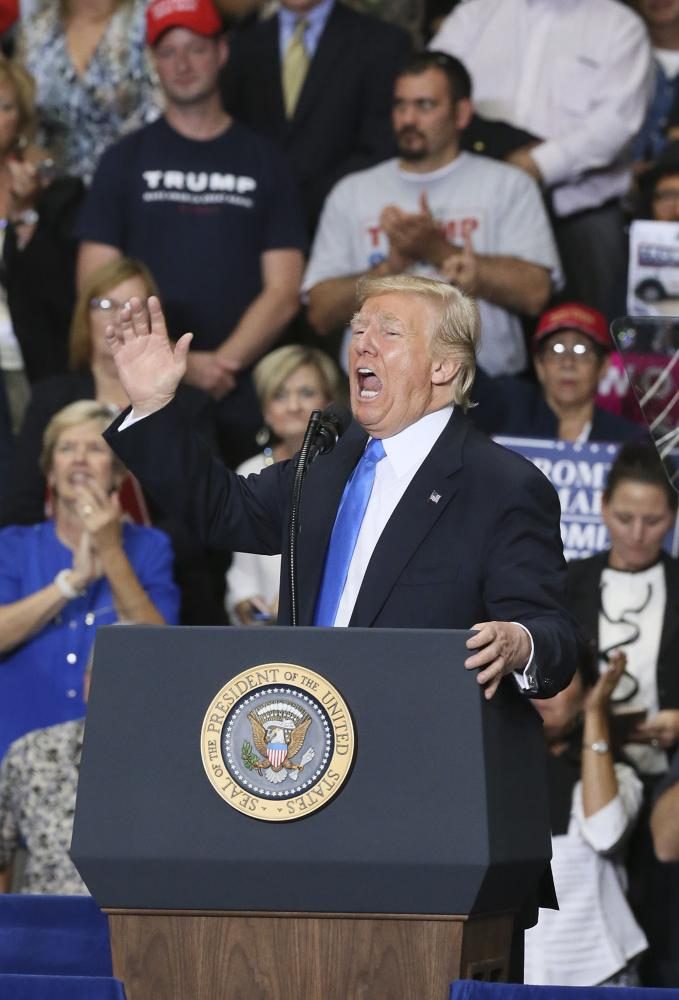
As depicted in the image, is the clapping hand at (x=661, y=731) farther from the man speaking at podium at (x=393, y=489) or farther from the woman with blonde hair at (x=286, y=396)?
the man speaking at podium at (x=393, y=489)

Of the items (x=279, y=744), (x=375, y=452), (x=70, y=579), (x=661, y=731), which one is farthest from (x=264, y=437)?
(x=279, y=744)

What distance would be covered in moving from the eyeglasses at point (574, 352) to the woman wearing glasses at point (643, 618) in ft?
1.86

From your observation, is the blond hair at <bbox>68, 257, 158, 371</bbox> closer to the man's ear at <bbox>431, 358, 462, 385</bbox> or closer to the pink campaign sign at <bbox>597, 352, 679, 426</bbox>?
the pink campaign sign at <bbox>597, 352, 679, 426</bbox>

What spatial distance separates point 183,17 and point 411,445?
12.1 feet

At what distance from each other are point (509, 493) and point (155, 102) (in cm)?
437

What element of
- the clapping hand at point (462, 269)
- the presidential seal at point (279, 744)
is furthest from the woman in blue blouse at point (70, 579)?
the presidential seal at point (279, 744)

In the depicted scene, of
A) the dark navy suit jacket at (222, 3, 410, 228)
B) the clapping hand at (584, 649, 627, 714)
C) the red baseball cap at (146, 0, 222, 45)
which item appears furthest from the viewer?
the dark navy suit jacket at (222, 3, 410, 228)

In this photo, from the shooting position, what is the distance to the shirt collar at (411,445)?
2.75m

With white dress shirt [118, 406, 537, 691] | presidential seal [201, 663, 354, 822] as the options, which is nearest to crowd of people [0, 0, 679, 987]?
white dress shirt [118, 406, 537, 691]

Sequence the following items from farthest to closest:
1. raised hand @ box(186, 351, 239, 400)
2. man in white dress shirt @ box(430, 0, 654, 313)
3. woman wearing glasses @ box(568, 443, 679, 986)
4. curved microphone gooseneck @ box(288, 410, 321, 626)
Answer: man in white dress shirt @ box(430, 0, 654, 313) < raised hand @ box(186, 351, 239, 400) < woman wearing glasses @ box(568, 443, 679, 986) < curved microphone gooseneck @ box(288, 410, 321, 626)

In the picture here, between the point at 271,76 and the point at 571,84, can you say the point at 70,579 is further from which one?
the point at 571,84

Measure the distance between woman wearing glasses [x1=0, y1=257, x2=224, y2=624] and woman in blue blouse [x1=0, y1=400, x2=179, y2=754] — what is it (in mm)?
283

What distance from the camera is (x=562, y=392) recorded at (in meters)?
5.47

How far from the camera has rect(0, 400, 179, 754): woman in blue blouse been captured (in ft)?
15.3
